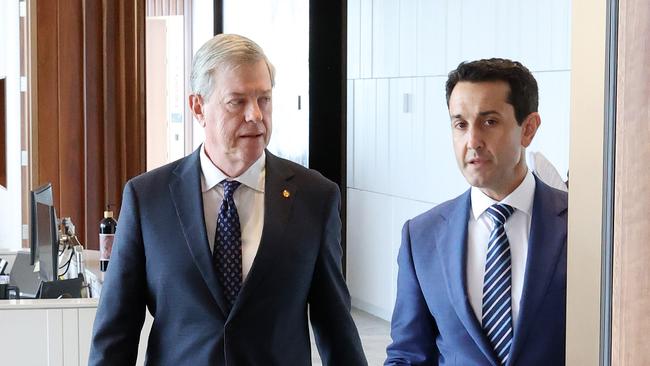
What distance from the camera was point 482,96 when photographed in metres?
1.32

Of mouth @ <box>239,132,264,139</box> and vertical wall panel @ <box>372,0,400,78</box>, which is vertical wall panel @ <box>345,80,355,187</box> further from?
mouth @ <box>239,132,264,139</box>

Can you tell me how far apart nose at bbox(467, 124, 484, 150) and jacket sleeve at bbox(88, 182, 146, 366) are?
3.65 feet

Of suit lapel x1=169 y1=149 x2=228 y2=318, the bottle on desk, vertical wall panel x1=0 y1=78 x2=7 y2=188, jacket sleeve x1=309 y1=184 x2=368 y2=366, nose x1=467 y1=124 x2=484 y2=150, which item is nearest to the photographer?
nose x1=467 y1=124 x2=484 y2=150

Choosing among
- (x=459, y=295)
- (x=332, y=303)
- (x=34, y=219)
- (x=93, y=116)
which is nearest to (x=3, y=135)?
(x=93, y=116)

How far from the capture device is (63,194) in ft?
26.1

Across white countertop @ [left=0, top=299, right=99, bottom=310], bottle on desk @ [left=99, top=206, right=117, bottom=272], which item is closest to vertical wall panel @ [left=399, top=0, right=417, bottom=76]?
bottle on desk @ [left=99, top=206, right=117, bottom=272]

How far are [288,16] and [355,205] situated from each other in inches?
62.9

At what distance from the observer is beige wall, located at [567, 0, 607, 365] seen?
0.62m

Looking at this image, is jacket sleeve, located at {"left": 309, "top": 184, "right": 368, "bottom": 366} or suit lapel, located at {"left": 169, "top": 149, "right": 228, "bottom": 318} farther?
jacket sleeve, located at {"left": 309, "top": 184, "right": 368, "bottom": 366}

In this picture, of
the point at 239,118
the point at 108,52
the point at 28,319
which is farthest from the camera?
the point at 108,52

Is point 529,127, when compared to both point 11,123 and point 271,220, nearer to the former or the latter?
point 271,220

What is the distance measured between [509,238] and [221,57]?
3.03 ft

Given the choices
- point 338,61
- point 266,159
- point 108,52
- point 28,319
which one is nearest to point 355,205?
point 338,61

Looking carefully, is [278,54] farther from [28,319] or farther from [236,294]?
[236,294]
